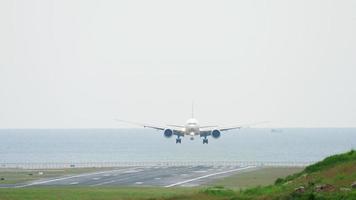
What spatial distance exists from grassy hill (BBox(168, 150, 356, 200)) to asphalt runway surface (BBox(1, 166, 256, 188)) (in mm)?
31206

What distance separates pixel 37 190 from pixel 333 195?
44.0 meters

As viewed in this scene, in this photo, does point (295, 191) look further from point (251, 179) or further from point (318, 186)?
point (251, 179)

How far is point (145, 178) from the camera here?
360 ft

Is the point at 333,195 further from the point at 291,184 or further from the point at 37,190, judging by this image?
the point at 37,190

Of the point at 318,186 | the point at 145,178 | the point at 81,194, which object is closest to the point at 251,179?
the point at 145,178

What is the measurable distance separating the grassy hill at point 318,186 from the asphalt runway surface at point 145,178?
3121cm

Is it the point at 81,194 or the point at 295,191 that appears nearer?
the point at 295,191

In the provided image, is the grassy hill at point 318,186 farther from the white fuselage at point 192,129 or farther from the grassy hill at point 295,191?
the white fuselage at point 192,129

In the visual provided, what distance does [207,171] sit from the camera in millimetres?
125500

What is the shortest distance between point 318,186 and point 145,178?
57.6 meters

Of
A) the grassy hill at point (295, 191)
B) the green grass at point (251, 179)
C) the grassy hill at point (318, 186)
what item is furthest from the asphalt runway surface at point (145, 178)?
the grassy hill at point (318, 186)

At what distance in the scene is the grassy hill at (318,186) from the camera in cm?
5169

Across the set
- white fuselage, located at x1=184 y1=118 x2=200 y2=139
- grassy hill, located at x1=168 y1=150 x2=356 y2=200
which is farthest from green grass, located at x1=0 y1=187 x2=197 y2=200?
white fuselage, located at x1=184 y1=118 x2=200 y2=139

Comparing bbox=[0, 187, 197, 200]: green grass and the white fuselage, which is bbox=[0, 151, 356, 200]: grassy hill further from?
the white fuselage
